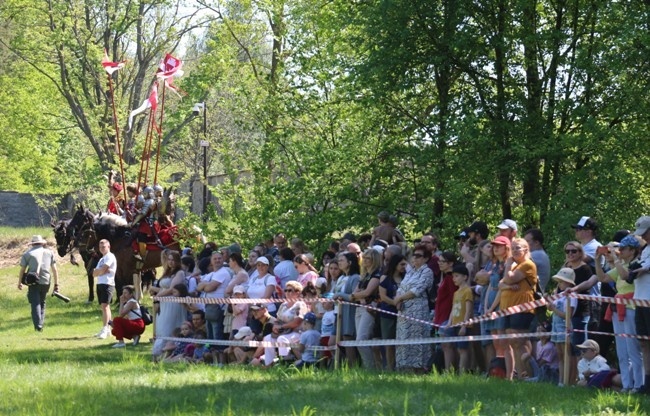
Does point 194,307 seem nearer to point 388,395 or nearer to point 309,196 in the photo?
point 309,196

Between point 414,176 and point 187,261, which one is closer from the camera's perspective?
point 187,261

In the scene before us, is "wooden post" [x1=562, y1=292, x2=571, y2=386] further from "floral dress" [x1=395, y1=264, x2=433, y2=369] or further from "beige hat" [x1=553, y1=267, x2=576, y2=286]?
"floral dress" [x1=395, y1=264, x2=433, y2=369]

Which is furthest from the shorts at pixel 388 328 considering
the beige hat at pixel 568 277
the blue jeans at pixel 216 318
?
the blue jeans at pixel 216 318

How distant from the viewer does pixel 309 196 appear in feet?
81.9

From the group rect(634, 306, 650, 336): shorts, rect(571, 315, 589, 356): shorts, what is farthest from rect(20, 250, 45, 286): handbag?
rect(634, 306, 650, 336): shorts

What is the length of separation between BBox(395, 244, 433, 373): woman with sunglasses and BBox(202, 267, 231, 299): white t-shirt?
448 cm

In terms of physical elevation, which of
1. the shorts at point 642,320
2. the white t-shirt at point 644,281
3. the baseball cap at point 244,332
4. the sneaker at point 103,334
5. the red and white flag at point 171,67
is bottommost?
the sneaker at point 103,334

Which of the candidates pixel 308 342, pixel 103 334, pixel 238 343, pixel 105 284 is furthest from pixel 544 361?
pixel 105 284

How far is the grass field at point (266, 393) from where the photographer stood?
35.5 feet

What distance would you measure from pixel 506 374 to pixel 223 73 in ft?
90.0

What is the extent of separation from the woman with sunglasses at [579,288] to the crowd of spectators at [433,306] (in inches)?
0.6

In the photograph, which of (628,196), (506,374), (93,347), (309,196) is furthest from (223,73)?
(506,374)

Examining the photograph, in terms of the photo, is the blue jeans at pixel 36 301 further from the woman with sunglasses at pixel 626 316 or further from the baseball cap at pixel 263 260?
the woman with sunglasses at pixel 626 316

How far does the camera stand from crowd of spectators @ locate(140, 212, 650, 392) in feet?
42.6
